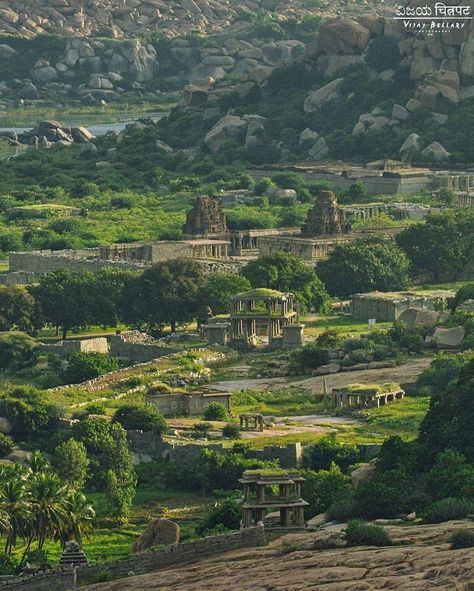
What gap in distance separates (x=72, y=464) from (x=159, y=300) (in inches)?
1134

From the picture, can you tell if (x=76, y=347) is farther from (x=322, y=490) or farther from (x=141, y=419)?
(x=322, y=490)

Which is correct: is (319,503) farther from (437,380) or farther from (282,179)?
(282,179)

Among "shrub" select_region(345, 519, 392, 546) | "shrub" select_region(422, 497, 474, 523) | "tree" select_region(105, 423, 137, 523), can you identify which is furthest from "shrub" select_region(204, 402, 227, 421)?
"shrub" select_region(345, 519, 392, 546)

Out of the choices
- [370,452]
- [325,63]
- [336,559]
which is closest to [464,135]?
[325,63]

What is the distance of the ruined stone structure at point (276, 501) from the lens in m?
49.1

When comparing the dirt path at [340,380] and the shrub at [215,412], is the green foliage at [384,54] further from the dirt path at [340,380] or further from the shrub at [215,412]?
the shrub at [215,412]

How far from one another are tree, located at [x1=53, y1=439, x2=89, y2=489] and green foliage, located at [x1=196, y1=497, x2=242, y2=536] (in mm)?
7959

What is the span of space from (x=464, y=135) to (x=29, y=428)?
89.0 meters

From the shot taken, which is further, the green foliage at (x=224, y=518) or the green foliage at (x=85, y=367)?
the green foliage at (x=85, y=367)

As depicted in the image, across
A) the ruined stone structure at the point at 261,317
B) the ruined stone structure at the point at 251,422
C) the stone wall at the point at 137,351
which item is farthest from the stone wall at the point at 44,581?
the ruined stone structure at the point at 261,317

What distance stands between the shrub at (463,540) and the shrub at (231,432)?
2356cm

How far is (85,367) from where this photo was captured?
78750mm

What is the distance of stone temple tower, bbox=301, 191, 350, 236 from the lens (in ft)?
368

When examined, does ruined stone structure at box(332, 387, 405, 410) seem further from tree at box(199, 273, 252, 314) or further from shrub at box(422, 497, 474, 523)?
shrub at box(422, 497, 474, 523)
